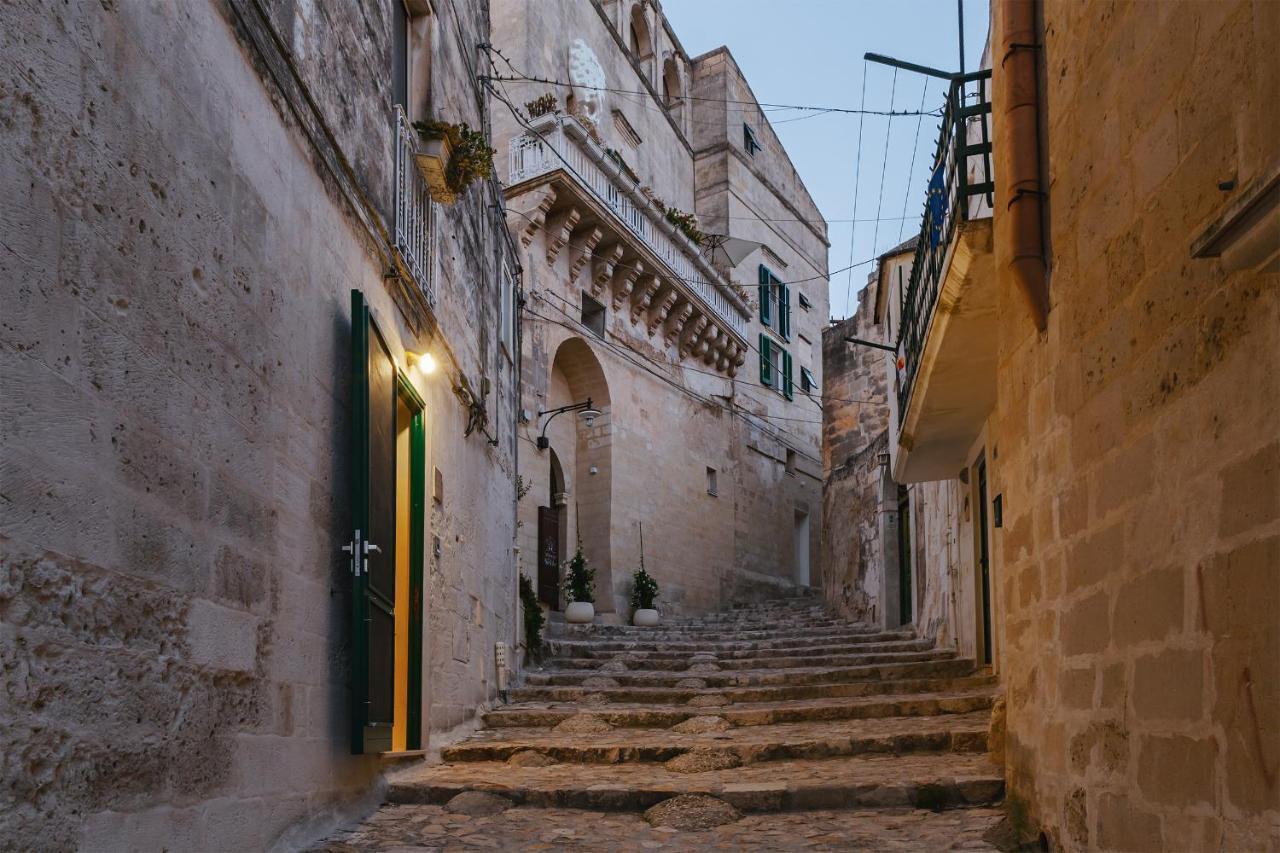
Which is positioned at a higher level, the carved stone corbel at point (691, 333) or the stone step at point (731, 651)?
the carved stone corbel at point (691, 333)

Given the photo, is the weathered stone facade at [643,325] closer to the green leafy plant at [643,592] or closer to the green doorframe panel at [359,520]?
the green leafy plant at [643,592]

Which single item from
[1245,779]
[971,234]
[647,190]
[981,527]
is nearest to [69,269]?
[1245,779]

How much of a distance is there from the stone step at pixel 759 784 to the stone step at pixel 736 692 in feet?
7.33

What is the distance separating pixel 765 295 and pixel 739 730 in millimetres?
19024

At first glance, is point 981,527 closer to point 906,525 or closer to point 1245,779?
point 906,525

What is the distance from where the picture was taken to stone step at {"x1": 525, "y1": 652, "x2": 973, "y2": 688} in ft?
32.7

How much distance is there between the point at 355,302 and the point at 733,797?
313 cm

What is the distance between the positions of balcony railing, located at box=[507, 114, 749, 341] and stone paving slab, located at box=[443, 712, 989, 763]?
9977 millimetres

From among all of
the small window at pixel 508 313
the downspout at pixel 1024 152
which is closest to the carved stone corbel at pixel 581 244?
the small window at pixel 508 313

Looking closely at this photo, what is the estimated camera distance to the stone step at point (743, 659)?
36.3ft

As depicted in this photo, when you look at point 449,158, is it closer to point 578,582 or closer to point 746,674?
point 746,674

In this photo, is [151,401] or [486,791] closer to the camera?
[151,401]

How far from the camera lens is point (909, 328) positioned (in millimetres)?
9195

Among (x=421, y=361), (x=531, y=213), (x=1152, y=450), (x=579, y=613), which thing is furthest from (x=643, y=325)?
(x=1152, y=450)
